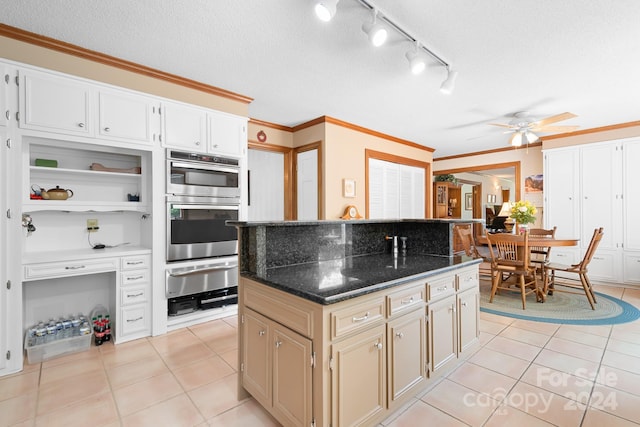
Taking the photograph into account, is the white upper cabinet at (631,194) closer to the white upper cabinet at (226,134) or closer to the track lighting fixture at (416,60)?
the track lighting fixture at (416,60)

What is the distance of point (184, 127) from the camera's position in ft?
10.6

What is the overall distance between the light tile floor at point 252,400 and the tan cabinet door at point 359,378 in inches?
11.1

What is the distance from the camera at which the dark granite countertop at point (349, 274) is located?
1489mm

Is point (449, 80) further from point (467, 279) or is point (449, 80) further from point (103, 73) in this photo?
point (103, 73)

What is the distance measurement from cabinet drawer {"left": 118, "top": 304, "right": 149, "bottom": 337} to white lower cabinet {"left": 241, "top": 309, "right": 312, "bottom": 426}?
161 centimetres

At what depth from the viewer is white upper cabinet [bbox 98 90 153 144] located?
2.75 metres

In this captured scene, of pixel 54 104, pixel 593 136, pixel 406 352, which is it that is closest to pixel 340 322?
pixel 406 352

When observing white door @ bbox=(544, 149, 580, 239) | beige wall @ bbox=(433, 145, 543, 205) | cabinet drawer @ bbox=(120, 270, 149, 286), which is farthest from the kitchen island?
beige wall @ bbox=(433, 145, 543, 205)

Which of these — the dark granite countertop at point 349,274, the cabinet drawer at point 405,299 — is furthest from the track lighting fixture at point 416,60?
the cabinet drawer at point 405,299

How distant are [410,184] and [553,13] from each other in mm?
4206

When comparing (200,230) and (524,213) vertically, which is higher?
(524,213)

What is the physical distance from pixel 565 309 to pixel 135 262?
4982mm

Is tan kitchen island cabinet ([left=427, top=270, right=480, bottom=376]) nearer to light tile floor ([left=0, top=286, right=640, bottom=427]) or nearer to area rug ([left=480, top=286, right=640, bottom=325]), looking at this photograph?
light tile floor ([left=0, top=286, right=640, bottom=427])

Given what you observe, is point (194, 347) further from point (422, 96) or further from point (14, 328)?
point (422, 96)
